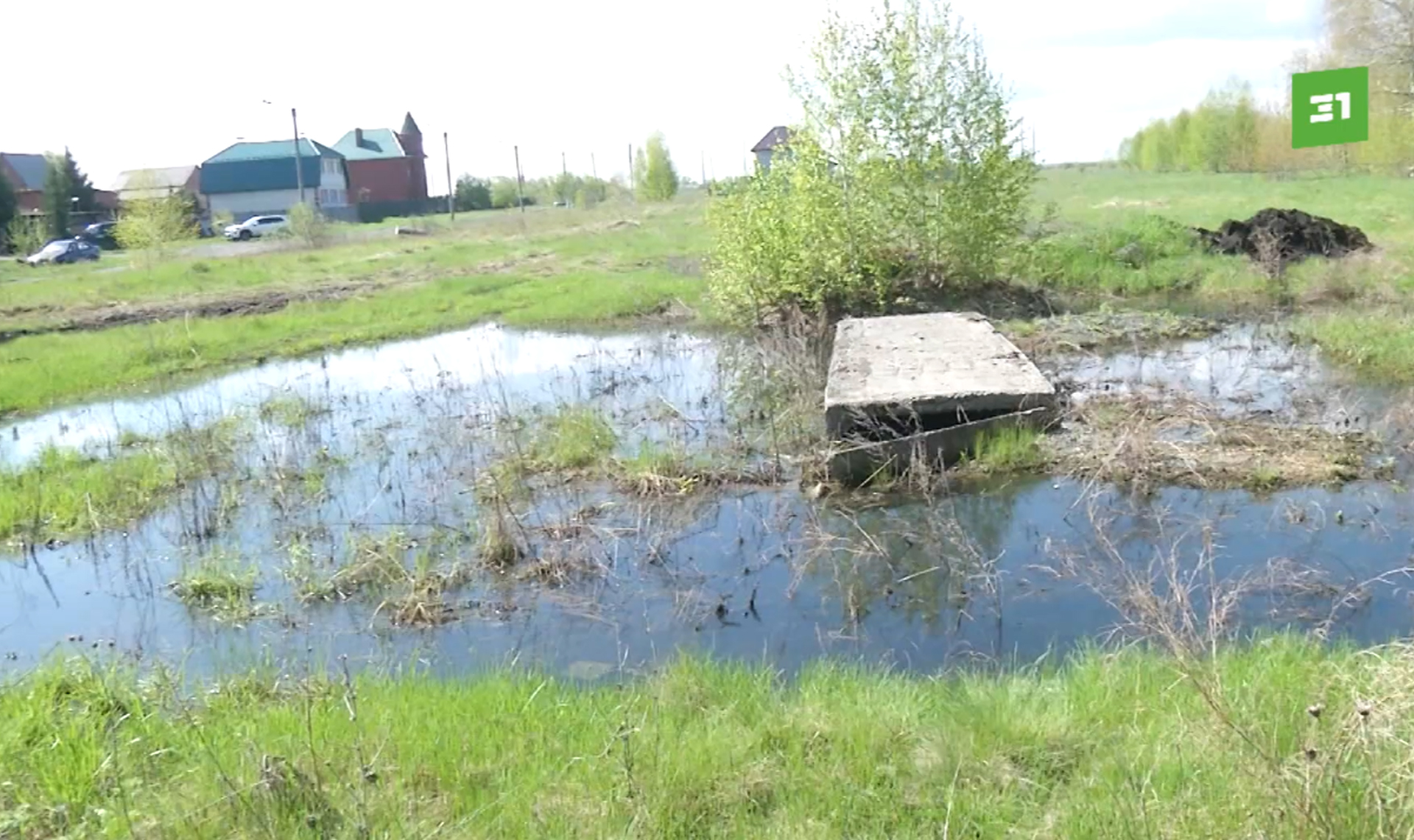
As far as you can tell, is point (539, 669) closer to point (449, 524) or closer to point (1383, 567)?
point (449, 524)

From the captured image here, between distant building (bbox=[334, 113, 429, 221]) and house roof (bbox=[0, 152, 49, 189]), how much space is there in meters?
19.2

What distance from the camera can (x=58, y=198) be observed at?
5391 cm

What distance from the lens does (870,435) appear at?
29.9 feet

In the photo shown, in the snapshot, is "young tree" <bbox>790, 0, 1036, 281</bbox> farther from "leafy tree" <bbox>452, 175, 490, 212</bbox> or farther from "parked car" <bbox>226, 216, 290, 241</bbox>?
"leafy tree" <bbox>452, 175, 490, 212</bbox>

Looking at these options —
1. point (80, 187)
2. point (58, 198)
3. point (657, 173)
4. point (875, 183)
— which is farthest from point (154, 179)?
point (875, 183)

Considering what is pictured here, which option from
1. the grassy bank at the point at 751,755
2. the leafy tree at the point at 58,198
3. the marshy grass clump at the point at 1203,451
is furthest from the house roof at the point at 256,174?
the grassy bank at the point at 751,755

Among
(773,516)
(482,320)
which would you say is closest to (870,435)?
(773,516)

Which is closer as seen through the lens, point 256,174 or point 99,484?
point 99,484

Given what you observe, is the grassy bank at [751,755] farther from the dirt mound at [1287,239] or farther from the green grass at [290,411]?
the dirt mound at [1287,239]

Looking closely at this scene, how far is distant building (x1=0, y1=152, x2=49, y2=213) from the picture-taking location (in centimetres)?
6294

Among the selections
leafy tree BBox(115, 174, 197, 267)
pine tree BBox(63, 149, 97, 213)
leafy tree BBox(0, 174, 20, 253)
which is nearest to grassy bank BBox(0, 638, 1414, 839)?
leafy tree BBox(115, 174, 197, 267)

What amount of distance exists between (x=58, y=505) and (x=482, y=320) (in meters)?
11.4

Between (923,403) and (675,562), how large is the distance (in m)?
3.02

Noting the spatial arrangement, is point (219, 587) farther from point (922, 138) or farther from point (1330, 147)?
point (1330, 147)
